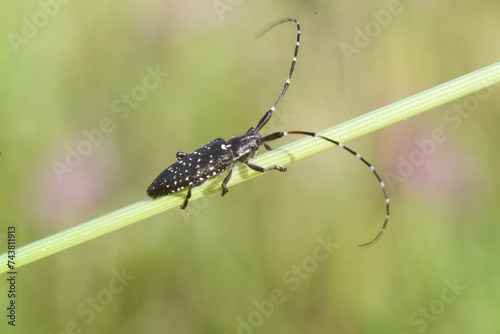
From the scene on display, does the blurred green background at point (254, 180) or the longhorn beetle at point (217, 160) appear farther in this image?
the blurred green background at point (254, 180)

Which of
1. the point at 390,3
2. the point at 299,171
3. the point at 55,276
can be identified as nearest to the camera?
the point at 55,276

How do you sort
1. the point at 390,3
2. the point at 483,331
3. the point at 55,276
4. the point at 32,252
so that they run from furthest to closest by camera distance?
the point at 390,3
the point at 55,276
the point at 483,331
the point at 32,252

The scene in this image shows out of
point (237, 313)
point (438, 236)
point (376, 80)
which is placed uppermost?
point (376, 80)

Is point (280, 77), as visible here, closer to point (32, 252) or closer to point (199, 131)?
point (199, 131)

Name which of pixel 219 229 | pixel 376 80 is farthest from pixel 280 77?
pixel 219 229

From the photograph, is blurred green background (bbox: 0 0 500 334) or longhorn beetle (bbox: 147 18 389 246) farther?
blurred green background (bbox: 0 0 500 334)

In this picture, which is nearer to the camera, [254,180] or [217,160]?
[217,160]

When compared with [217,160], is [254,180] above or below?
below

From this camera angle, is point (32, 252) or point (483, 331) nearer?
point (32, 252)
